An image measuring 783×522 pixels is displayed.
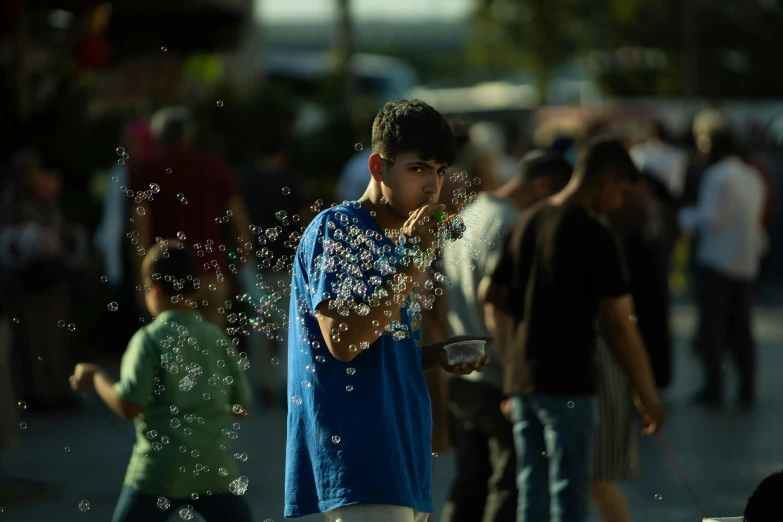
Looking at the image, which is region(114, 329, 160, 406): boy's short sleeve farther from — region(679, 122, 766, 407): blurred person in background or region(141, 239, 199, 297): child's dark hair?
region(679, 122, 766, 407): blurred person in background

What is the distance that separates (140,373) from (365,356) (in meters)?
1.26

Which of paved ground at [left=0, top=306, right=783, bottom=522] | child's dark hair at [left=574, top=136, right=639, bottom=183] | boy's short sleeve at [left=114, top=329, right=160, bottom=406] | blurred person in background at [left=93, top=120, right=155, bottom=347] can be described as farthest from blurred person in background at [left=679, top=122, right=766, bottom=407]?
boy's short sleeve at [left=114, top=329, right=160, bottom=406]

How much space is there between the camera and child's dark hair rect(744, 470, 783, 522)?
3289 millimetres

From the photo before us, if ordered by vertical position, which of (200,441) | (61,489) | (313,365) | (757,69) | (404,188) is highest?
(757,69)

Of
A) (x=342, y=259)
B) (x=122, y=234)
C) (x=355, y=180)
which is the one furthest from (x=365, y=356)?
(x=355, y=180)

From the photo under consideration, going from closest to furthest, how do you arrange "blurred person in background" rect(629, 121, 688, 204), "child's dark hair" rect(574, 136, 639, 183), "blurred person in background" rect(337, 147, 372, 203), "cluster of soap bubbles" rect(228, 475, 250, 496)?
"cluster of soap bubbles" rect(228, 475, 250, 496)
"child's dark hair" rect(574, 136, 639, 183)
"blurred person in background" rect(337, 147, 372, 203)
"blurred person in background" rect(629, 121, 688, 204)

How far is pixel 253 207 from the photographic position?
370 inches

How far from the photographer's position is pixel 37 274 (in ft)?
29.2

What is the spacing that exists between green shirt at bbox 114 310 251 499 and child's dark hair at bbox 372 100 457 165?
4.45 ft

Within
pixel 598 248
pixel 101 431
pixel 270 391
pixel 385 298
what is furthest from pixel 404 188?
pixel 270 391

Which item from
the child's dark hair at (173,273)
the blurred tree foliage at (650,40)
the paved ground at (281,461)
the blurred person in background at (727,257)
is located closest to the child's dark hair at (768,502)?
the child's dark hair at (173,273)

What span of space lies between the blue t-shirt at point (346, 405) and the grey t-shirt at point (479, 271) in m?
1.90

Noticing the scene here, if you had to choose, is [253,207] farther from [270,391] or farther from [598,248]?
[598,248]

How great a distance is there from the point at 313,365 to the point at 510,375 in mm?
1862
